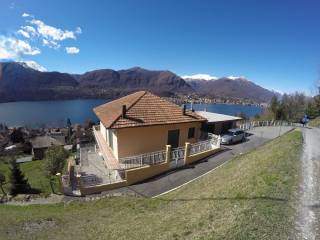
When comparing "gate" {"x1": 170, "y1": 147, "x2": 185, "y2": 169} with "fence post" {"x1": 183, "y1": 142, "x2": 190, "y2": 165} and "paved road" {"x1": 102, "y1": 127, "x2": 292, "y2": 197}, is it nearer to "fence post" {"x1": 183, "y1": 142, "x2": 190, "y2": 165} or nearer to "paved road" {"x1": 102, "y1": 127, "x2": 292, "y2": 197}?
"fence post" {"x1": 183, "y1": 142, "x2": 190, "y2": 165}

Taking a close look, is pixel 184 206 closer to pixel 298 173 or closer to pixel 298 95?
pixel 298 173

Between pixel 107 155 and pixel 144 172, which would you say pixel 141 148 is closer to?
pixel 144 172

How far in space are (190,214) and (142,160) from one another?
7.02 meters

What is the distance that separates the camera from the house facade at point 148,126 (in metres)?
14.4

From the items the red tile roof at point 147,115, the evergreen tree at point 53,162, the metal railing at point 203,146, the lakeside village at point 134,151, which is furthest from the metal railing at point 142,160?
the evergreen tree at point 53,162

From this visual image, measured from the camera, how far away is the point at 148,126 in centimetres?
1497

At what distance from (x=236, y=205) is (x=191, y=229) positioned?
1.92m

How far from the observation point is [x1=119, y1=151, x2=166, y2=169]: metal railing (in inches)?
547

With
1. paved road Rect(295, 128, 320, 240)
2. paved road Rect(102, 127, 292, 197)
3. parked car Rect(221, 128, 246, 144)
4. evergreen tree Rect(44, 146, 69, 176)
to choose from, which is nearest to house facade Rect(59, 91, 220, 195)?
paved road Rect(102, 127, 292, 197)

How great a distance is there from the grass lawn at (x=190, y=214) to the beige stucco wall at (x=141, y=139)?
4039mm

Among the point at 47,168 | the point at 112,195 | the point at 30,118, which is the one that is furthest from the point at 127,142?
the point at 30,118

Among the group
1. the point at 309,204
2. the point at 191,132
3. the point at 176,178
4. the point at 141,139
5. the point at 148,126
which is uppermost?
the point at 148,126

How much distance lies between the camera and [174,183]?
1284cm

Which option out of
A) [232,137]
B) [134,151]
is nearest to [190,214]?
[134,151]
